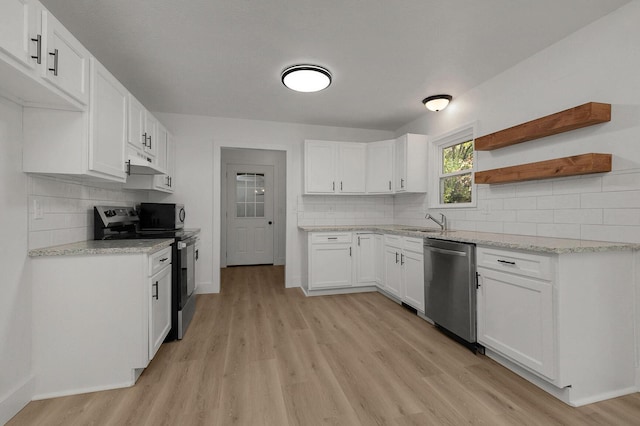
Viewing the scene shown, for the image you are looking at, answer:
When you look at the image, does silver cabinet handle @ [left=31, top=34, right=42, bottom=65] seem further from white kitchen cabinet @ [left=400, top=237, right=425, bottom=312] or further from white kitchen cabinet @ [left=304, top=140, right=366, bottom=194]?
white kitchen cabinet @ [left=400, top=237, right=425, bottom=312]

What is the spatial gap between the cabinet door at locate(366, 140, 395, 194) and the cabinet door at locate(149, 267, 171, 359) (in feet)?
9.49

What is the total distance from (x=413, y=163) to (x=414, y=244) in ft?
4.30

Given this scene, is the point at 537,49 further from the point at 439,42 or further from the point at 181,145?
the point at 181,145

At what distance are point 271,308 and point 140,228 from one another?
168cm

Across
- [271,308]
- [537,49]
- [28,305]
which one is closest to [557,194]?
[537,49]

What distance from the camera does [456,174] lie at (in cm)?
339

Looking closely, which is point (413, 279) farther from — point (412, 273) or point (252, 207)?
Result: point (252, 207)

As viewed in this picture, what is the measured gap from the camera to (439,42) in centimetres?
224

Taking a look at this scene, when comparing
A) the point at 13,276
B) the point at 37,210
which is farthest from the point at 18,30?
the point at 13,276

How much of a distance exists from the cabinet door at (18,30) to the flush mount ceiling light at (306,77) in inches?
67.7

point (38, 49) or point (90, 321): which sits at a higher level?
point (38, 49)

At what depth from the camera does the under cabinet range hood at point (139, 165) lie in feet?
7.68

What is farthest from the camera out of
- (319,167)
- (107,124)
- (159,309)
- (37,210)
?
(319,167)

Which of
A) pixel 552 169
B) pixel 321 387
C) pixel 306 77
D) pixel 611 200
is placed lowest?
pixel 321 387
